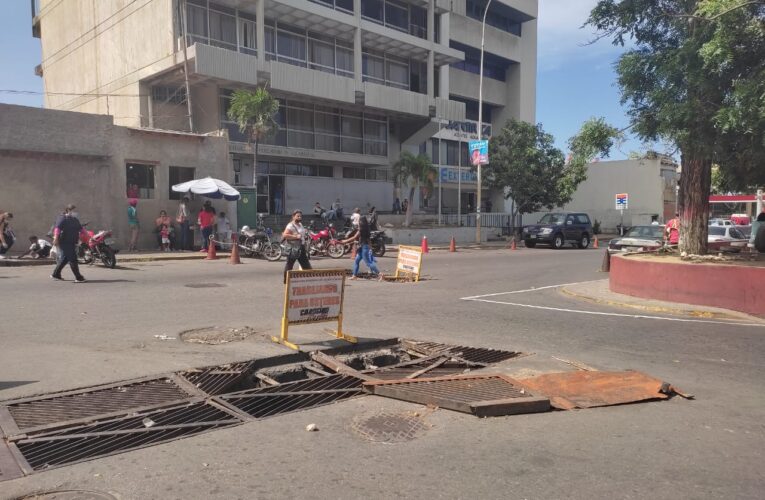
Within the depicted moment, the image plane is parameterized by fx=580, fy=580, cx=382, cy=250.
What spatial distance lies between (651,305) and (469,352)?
5553 mm

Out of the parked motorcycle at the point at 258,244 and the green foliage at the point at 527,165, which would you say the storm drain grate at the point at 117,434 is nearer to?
the parked motorcycle at the point at 258,244

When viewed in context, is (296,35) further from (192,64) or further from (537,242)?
(537,242)

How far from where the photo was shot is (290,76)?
28.8 meters

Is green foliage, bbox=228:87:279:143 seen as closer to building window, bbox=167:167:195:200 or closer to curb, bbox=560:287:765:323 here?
building window, bbox=167:167:195:200

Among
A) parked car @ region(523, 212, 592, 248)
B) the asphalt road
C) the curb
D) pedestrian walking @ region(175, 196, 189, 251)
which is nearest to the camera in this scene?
the asphalt road

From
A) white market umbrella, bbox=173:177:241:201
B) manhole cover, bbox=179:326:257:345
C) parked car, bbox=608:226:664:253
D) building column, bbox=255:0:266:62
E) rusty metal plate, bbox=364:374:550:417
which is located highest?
building column, bbox=255:0:266:62

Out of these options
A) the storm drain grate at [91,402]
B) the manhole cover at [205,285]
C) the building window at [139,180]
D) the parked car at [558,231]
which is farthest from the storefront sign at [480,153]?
the storm drain grate at [91,402]

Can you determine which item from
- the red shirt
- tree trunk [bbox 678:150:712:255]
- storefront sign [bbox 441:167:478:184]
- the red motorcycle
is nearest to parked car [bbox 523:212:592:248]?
storefront sign [bbox 441:167:478:184]

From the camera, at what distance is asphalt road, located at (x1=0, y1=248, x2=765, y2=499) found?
363cm

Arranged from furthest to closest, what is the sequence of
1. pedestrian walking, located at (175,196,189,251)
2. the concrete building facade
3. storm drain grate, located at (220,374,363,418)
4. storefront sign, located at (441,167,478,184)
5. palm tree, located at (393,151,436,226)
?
storefront sign, located at (441,167,478,184) → palm tree, located at (393,151,436,226) → pedestrian walking, located at (175,196,189,251) → the concrete building facade → storm drain grate, located at (220,374,363,418)

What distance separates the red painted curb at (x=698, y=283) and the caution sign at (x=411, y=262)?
463 centimetres

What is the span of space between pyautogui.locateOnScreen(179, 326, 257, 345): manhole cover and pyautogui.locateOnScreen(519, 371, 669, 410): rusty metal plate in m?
3.78

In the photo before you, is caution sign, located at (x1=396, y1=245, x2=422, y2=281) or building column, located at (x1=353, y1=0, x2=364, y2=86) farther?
building column, located at (x1=353, y1=0, x2=364, y2=86)

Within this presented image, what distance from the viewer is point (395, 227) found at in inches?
1195
